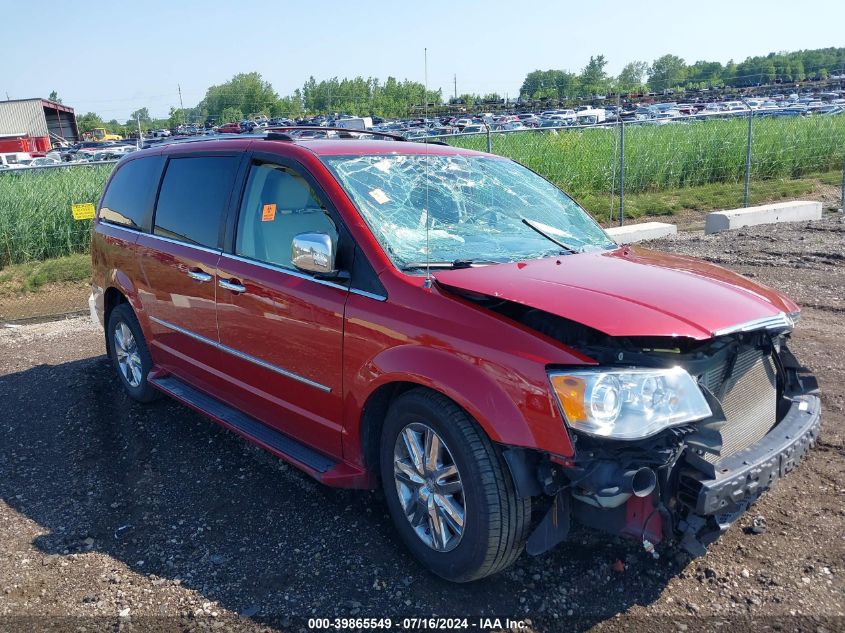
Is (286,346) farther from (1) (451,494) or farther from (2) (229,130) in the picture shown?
(2) (229,130)

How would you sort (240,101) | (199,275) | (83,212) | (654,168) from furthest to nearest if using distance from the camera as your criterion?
1. (240,101)
2. (654,168)
3. (83,212)
4. (199,275)

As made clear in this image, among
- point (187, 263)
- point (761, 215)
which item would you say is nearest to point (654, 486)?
point (187, 263)

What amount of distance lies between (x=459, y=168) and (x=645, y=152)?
12.9m

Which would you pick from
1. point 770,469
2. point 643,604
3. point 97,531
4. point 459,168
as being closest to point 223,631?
point 97,531

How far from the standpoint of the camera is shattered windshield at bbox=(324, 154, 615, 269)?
3.67 meters

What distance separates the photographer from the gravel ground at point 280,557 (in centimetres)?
308

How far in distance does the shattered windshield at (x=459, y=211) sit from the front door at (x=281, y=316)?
0.99 ft

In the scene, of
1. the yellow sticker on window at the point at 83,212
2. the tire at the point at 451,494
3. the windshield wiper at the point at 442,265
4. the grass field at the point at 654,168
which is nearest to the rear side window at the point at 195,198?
the windshield wiper at the point at 442,265

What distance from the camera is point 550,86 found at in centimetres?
2572

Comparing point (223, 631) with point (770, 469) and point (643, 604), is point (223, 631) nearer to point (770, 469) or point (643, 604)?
point (643, 604)

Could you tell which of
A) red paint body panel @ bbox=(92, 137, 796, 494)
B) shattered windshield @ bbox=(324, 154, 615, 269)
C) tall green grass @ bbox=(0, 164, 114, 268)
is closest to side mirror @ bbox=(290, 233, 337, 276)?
red paint body panel @ bbox=(92, 137, 796, 494)

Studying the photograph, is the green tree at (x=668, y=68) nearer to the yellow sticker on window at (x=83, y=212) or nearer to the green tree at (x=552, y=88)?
the green tree at (x=552, y=88)

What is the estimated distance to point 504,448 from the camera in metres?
2.90

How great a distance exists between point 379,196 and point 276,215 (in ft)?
2.12
